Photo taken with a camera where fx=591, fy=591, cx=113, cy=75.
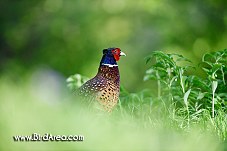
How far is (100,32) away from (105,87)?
7.95m

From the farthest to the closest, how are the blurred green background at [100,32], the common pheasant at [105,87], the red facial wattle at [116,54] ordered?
the blurred green background at [100,32]
the red facial wattle at [116,54]
the common pheasant at [105,87]

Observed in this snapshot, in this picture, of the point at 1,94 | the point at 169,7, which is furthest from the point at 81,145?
the point at 169,7

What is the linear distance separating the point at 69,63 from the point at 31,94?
368 inches

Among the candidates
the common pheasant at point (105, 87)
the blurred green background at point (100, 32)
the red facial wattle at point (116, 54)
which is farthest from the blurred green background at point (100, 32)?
the common pheasant at point (105, 87)

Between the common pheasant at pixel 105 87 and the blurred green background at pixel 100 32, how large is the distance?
6.66 metres

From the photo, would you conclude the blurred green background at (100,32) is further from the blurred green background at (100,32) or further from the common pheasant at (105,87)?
the common pheasant at (105,87)

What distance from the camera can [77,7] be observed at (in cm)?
1068

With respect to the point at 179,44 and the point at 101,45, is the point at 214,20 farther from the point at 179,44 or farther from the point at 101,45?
the point at 101,45

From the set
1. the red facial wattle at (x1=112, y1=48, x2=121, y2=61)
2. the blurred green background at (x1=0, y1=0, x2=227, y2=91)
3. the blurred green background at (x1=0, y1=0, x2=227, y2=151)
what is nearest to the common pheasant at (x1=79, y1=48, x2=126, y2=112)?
the red facial wattle at (x1=112, y1=48, x2=121, y2=61)

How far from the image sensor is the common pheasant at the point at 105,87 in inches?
102

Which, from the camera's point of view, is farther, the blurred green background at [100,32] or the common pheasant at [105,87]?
the blurred green background at [100,32]

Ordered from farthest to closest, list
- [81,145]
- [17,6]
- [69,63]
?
[17,6] < [69,63] < [81,145]

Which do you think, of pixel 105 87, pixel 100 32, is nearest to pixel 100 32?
pixel 100 32

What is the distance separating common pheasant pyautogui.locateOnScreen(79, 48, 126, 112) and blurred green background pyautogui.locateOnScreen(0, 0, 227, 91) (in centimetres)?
666
